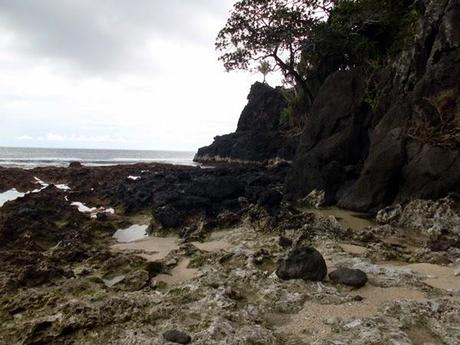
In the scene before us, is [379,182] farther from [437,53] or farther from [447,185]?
[437,53]

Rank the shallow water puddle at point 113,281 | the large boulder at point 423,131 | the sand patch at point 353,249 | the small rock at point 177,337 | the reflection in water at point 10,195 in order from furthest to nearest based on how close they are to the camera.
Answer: the reflection in water at point 10,195 → the large boulder at point 423,131 → the sand patch at point 353,249 → the shallow water puddle at point 113,281 → the small rock at point 177,337

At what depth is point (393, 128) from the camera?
551 inches

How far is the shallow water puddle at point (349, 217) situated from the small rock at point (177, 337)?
7.30 metres

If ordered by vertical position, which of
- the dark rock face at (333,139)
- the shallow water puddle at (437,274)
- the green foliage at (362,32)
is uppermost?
the green foliage at (362,32)

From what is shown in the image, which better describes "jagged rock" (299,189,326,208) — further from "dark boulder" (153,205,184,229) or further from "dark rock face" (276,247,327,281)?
"dark rock face" (276,247,327,281)

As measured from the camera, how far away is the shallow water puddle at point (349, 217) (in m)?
12.0

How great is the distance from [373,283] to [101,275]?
17.2ft

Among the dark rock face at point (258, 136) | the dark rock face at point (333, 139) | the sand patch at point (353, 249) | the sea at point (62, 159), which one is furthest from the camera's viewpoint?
the dark rock face at point (258, 136)

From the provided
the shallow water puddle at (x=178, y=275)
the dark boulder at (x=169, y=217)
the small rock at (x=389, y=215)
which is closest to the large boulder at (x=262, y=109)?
the dark boulder at (x=169, y=217)

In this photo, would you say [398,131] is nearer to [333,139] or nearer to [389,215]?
[389,215]

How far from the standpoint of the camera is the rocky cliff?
1213 centimetres

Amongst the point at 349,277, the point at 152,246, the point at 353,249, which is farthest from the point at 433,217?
the point at 152,246

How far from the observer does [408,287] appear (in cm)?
695

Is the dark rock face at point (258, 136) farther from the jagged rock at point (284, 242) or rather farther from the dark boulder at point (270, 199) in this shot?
the jagged rock at point (284, 242)
